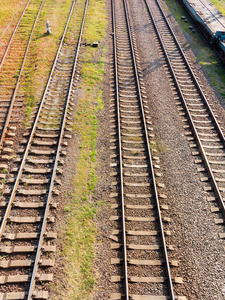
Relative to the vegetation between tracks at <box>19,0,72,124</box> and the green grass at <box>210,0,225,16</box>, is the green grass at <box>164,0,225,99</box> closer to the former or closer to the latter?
the green grass at <box>210,0,225,16</box>

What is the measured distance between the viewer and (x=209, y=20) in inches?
712

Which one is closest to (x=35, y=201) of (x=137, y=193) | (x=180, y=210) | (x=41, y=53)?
(x=137, y=193)

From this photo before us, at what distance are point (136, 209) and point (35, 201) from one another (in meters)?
3.43

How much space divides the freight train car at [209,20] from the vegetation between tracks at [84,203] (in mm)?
8526

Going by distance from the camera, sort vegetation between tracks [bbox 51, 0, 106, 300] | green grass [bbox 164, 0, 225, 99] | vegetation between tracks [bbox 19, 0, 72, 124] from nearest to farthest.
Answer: vegetation between tracks [bbox 51, 0, 106, 300], vegetation between tracks [bbox 19, 0, 72, 124], green grass [bbox 164, 0, 225, 99]

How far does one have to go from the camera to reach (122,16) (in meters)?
19.9

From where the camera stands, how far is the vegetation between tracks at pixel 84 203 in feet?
19.7

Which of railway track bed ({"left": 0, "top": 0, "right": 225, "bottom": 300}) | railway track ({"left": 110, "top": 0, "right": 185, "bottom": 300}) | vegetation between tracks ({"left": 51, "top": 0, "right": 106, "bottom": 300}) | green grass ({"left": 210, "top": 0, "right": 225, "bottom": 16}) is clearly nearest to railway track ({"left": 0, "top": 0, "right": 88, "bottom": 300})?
railway track bed ({"left": 0, "top": 0, "right": 225, "bottom": 300})

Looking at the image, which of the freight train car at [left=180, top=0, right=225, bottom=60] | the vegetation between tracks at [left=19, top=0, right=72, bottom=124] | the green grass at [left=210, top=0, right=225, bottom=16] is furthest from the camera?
the green grass at [left=210, top=0, right=225, bottom=16]

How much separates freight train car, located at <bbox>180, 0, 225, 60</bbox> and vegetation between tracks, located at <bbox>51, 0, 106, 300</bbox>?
336 inches

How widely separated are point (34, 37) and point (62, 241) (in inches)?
585

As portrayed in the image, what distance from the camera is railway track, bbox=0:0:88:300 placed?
19.2 ft

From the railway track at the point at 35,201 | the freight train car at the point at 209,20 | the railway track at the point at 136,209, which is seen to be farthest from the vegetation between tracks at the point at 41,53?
the freight train car at the point at 209,20

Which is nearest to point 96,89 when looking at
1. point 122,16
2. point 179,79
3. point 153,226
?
point 179,79
